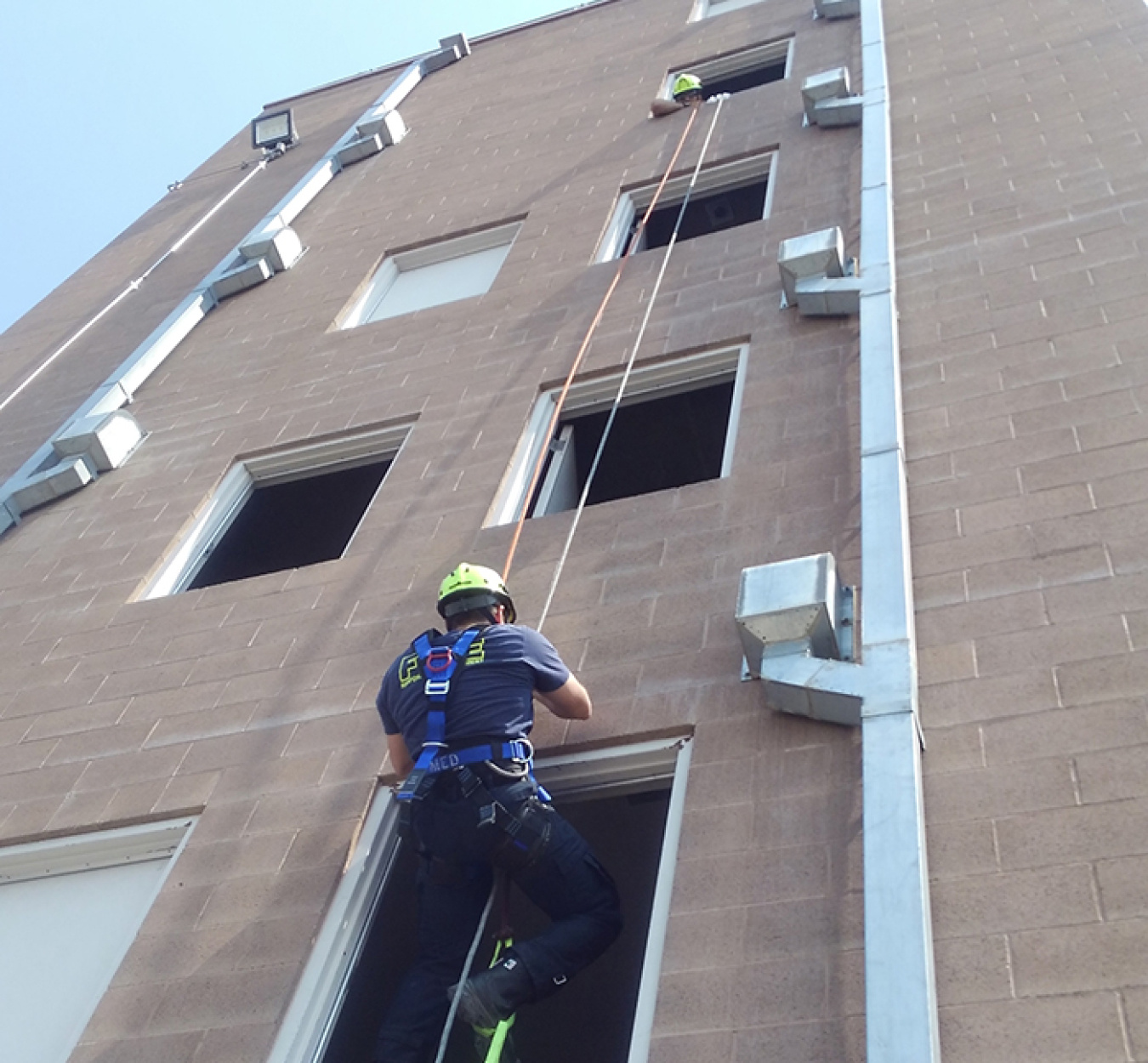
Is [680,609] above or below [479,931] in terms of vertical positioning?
above

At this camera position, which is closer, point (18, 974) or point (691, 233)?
point (18, 974)

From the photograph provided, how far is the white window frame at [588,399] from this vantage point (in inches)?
275

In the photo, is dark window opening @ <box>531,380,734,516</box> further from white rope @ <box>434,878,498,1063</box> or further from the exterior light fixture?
the exterior light fixture

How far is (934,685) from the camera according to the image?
15.0 feet

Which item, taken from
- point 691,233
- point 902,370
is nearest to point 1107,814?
point 902,370

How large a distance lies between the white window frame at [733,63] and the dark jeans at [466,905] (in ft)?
32.3

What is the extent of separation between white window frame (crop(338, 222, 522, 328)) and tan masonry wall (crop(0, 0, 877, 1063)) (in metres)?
0.20

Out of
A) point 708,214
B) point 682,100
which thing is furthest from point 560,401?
point 682,100

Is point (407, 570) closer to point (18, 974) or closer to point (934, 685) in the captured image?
point (18, 974)

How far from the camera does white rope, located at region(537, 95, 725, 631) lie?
6.04 metres

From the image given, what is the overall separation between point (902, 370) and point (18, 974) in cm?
486

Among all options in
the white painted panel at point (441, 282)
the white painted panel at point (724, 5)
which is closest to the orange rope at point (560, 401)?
the white painted panel at point (441, 282)

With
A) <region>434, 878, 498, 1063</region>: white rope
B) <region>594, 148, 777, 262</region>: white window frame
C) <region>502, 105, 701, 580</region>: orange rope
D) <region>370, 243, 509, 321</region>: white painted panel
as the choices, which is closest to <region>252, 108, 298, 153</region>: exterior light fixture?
<region>370, 243, 509, 321</region>: white painted panel

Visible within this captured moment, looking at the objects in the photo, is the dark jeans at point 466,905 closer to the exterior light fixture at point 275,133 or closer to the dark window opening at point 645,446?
the dark window opening at point 645,446
